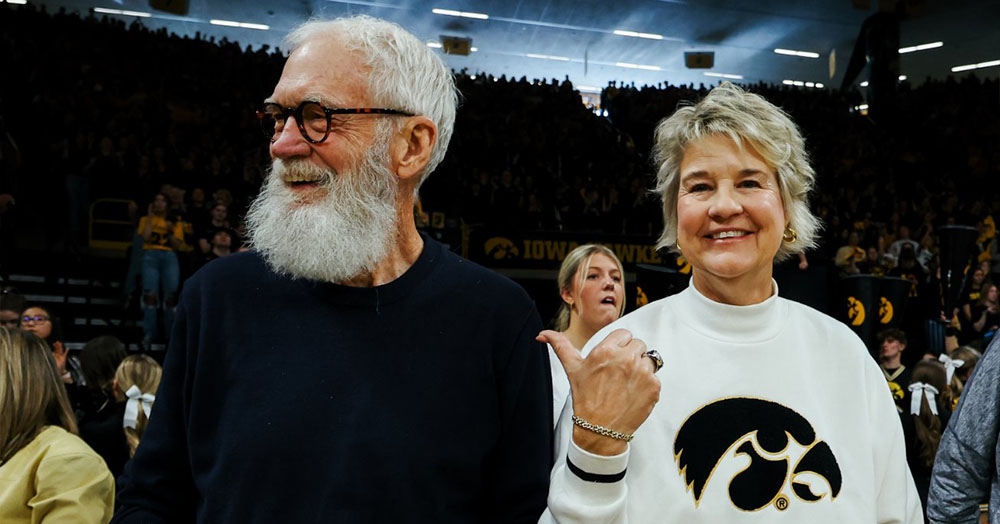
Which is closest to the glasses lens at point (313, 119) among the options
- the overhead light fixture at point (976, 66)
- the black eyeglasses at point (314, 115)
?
the black eyeglasses at point (314, 115)

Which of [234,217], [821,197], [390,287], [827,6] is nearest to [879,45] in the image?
[827,6]

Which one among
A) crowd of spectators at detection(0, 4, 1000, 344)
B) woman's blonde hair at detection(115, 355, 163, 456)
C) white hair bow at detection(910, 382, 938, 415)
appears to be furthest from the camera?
Answer: crowd of spectators at detection(0, 4, 1000, 344)

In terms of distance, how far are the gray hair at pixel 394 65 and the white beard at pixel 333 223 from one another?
10cm

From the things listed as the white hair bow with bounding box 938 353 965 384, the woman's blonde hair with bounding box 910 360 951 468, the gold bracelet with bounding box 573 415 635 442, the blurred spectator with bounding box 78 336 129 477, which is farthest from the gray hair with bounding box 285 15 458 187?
the white hair bow with bounding box 938 353 965 384

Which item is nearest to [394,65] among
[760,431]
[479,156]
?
[760,431]

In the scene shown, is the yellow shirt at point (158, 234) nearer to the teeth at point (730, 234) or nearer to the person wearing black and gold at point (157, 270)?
the person wearing black and gold at point (157, 270)

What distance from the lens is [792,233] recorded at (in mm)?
1735

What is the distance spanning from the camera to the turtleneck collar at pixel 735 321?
1.61 meters

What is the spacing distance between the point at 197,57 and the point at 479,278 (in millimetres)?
14456

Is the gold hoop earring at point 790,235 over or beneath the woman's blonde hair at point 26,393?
over

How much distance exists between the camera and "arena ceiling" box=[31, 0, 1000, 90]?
47.6 ft

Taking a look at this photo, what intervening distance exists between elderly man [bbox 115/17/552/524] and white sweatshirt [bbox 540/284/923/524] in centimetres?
19

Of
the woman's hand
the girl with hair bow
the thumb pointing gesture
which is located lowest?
the girl with hair bow

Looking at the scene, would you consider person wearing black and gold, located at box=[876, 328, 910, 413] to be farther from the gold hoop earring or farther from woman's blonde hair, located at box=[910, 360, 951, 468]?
the gold hoop earring
